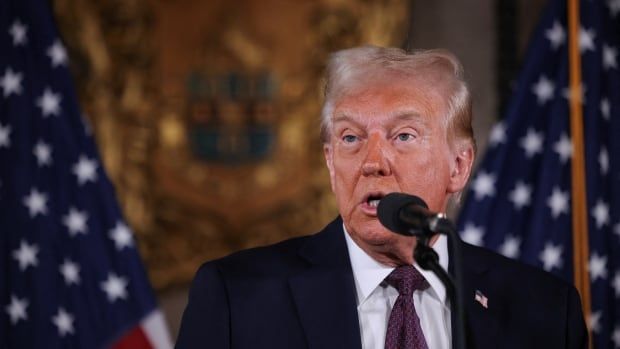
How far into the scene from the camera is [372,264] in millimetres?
2318

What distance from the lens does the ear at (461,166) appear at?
7.95 feet

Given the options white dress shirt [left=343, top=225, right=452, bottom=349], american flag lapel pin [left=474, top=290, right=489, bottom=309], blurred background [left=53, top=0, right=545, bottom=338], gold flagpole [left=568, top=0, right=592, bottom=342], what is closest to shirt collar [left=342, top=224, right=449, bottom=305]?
white dress shirt [left=343, top=225, right=452, bottom=349]

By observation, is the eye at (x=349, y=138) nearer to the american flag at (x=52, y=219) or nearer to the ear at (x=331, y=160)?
the ear at (x=331, y=160)

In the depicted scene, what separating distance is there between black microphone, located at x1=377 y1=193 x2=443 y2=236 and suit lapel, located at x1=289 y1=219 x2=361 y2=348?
1.54ft

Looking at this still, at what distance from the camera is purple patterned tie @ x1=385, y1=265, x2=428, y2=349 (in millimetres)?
2191

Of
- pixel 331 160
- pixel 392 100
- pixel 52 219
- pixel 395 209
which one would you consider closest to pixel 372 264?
pixel 331 160

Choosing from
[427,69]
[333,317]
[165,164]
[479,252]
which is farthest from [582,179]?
[165,164]

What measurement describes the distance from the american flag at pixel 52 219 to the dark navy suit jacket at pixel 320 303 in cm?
115

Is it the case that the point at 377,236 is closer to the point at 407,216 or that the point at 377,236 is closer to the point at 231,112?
the point at 407,216

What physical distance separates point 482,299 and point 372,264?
0.30m

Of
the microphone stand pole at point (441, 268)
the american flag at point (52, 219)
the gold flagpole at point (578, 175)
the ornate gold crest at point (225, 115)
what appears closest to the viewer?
the microphone stand pole at point (441, 268)

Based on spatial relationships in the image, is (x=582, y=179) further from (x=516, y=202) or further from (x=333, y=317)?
(x=333, y=317)

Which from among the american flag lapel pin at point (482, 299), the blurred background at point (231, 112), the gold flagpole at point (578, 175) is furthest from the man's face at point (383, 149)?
the blurred background at point (231, 112)

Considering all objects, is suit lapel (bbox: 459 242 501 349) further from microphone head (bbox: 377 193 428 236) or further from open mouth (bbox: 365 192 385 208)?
microphone head (bbox: 377 193 428 236)
